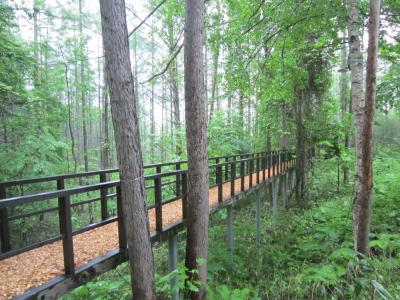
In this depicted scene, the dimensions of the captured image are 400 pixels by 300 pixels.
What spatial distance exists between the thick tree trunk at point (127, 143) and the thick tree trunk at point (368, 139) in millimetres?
4060

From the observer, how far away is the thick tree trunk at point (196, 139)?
4906 millimetres

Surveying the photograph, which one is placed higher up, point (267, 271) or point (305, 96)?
point (305, 96)

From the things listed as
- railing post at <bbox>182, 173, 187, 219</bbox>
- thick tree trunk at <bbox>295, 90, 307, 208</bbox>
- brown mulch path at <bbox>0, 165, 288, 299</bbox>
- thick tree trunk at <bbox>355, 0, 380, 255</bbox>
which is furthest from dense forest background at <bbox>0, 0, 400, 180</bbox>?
brown mulch path at <bbox>0, 165, 288, 299</bbox>

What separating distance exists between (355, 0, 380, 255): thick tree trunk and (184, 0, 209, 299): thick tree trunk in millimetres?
2946

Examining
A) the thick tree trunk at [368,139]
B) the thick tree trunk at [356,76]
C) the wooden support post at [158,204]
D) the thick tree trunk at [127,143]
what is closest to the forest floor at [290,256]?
the thick tree trunk at [368,139]

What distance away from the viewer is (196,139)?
16.7ft

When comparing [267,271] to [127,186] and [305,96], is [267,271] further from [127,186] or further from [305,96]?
[305,96]

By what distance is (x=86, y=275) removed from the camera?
3.32m

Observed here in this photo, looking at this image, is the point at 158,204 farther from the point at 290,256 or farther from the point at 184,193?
the point at 290,256

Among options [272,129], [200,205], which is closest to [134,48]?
[272,129]

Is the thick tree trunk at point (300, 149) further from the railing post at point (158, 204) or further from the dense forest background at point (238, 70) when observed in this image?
the railing post at point (158, 204)

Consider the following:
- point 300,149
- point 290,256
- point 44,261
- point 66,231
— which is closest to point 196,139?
point 66,231

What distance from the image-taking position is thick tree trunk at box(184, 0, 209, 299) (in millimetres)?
4906

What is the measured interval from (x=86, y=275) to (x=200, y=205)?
234 cm
